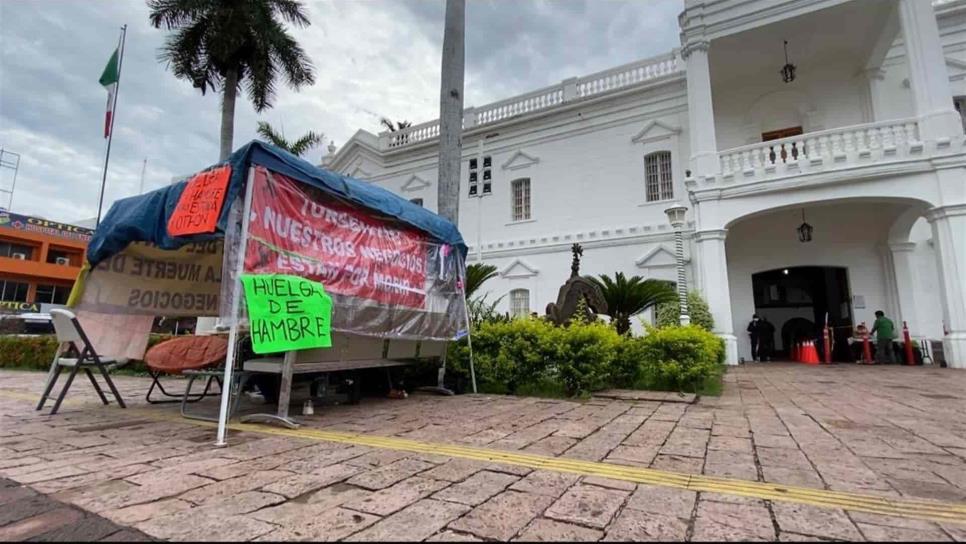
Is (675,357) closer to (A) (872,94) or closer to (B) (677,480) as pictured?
(B) (677,480)

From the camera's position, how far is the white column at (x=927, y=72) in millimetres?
9531

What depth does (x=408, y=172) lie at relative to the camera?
18.9 metres

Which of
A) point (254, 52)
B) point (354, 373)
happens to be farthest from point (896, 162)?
point (254, 52)

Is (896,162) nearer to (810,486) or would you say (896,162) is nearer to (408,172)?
(810,486)

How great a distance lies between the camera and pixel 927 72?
9.98 meters

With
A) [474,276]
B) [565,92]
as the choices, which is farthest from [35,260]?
[474,276]

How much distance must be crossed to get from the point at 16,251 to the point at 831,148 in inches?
1865

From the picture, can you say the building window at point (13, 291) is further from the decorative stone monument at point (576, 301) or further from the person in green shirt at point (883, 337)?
the person in green shirt at point (883, 337)

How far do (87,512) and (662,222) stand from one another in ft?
44.9

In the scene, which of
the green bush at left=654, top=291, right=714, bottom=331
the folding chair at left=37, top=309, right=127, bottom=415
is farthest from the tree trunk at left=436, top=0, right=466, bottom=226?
the green bush at left=654, top=291, right=714, bottom=331

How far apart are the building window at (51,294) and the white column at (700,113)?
43646 millimetres

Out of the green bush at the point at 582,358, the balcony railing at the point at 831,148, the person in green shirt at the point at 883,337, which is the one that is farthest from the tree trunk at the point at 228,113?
the person in green shirt at the point at 883,337

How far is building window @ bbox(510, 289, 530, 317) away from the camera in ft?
51.0

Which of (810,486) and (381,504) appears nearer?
(381,504)
